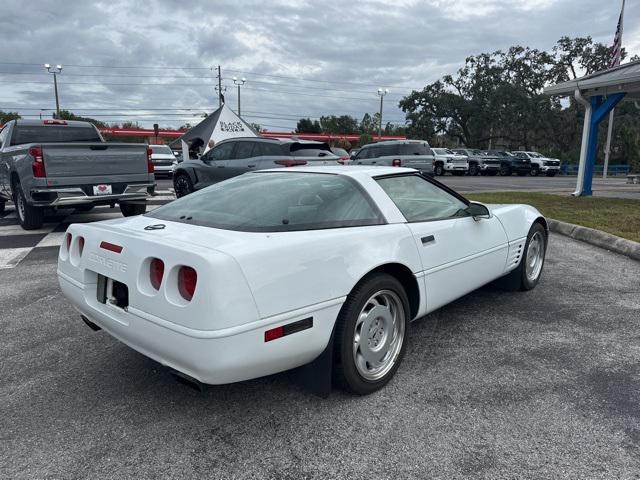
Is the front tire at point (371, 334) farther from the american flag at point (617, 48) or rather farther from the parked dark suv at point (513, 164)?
the parked dark suv at point (513, 164)

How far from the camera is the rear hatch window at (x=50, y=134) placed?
880cm

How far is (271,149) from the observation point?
10.4m

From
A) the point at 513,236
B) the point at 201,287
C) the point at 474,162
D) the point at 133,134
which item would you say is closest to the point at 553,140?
the point at 474,162

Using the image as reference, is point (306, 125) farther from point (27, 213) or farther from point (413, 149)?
point (27, 213)

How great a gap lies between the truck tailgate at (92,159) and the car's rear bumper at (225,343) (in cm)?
558

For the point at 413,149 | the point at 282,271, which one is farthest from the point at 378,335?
the point at 413,149

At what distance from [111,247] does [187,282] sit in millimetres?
676

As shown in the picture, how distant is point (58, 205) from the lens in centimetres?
730

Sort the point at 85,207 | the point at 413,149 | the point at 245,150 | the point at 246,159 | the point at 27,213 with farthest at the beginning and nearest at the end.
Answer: the point at 413,149 < the point at 245,150 < the point at 246,159 < the point at 85,207 < the point at 27,213

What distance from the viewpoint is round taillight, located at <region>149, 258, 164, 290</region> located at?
90.8 inches

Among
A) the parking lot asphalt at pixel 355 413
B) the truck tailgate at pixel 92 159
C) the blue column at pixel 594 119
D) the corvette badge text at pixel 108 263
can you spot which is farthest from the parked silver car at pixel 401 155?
the corvette badge text at pixel 108 263

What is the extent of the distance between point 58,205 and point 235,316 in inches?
252

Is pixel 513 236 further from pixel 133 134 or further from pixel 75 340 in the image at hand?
pixel 133 134

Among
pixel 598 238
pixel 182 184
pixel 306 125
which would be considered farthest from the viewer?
pixel 306 125
